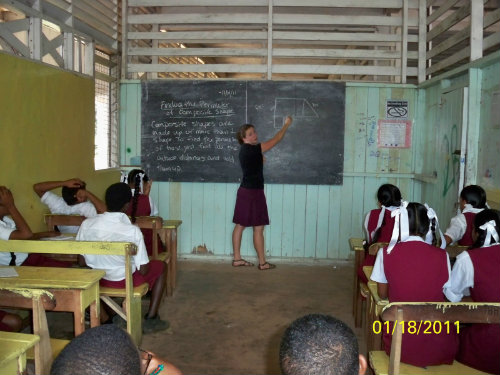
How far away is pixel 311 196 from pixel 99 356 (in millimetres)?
4515

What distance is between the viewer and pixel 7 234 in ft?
9.32

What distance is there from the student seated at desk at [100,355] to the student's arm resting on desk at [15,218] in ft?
6.55

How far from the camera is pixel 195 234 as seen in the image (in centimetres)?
563

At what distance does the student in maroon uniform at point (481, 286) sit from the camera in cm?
200

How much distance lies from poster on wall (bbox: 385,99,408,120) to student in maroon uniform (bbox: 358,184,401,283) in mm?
2239

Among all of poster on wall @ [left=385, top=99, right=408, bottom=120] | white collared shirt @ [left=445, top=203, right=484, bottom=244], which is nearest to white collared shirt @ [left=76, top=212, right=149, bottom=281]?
white collared shirt @ [left=445, top=203, right=484, bottom=244]

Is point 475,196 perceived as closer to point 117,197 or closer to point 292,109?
point 117,197

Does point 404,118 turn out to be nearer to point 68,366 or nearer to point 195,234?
point 195,234

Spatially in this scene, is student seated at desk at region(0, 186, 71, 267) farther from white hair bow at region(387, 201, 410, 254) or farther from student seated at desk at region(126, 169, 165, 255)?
A: white hair bow at region(387, 201, 410, 254)

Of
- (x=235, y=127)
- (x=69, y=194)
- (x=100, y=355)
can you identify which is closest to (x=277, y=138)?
(x=235, y=127)

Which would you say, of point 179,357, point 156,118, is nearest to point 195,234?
point 156,118

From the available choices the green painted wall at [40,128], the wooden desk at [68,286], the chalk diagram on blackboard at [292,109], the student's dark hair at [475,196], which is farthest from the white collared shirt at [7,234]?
the chalk diagram on blackboard at [292,109]

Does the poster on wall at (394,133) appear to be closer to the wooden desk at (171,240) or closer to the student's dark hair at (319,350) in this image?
the wooden desk at (171,240)

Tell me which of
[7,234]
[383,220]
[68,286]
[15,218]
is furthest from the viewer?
[383,220]
